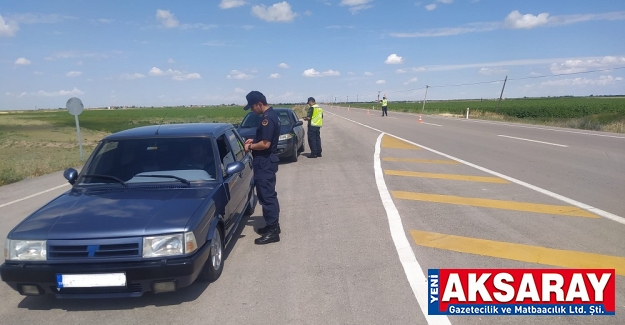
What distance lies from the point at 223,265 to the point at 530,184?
6416 millimetres

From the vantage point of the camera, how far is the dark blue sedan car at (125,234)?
3.63 m

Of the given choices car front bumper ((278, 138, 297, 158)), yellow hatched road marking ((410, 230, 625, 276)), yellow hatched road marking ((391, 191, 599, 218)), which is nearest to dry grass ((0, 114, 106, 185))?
car front bumper ((278, 138, 297, 158))

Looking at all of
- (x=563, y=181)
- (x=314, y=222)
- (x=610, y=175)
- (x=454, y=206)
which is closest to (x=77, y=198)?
(x=314, y=222)

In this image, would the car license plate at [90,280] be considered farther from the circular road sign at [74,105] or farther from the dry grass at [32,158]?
the circular road sign at [74,105]

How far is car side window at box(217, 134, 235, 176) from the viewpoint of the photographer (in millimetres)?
5414

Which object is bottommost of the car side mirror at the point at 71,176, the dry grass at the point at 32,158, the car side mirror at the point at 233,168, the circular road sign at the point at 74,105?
the dry grass at the point at 32,158

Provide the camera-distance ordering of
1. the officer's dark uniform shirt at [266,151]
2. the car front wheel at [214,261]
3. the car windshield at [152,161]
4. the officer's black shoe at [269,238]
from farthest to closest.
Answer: the officer's black shoe at [269,238] < the officer's dark uniform shirt at [266,151] < the car windshield at [152,161] < the car front wheel at [214,261]

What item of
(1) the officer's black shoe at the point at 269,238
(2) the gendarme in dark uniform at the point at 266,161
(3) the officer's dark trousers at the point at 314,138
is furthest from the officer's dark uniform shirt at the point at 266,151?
(3) the officer's dark trousers at the point at 314,138

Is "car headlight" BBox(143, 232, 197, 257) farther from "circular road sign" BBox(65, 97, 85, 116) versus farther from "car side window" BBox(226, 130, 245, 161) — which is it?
"circular road sign" BBox(65, 97, 85, 116)

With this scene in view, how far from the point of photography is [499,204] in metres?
7.06

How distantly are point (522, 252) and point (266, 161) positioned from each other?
3059mm

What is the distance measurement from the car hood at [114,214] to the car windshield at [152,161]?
400 millimetres

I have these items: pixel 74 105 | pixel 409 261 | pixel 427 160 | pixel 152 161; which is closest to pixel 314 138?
pixel 427 160

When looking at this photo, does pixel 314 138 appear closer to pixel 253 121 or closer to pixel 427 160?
pixel 253 121
